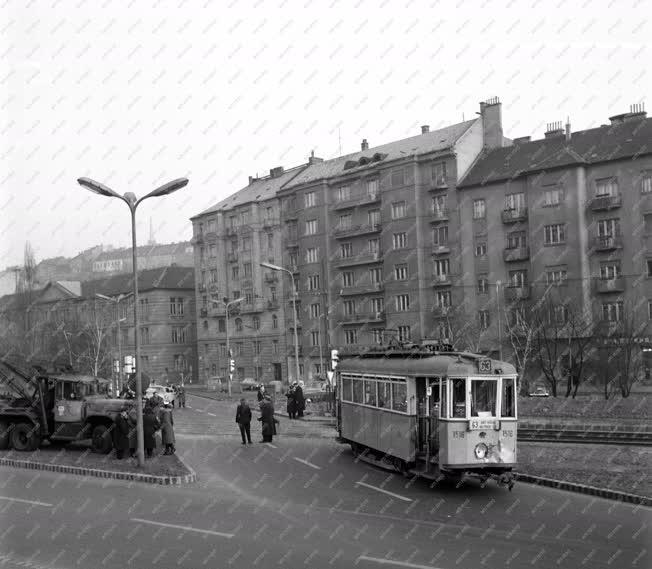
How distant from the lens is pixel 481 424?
17094 mm

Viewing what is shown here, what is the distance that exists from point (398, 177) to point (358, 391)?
46.1m

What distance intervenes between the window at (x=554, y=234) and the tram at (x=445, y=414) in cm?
4082

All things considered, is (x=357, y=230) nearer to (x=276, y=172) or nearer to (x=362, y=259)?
(x=362, y=259)

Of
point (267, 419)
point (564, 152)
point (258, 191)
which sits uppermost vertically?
point (258, 191)

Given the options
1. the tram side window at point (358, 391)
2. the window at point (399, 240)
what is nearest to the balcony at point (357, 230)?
the window at point (399, 240)

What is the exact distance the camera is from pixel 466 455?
1691cm

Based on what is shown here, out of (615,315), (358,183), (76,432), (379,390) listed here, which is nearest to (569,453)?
(379,390)

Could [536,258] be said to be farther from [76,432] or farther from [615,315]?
[76,432]

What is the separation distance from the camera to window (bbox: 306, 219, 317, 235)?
74.6 m

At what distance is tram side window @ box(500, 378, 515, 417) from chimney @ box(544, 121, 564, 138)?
4846 cm

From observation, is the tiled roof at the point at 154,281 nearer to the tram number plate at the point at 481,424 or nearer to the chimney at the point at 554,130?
the chimney at the point at 554,130

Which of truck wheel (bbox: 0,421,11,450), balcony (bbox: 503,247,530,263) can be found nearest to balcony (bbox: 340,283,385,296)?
balcony (bbox: 503,247,530,263)

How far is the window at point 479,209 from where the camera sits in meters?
63.7

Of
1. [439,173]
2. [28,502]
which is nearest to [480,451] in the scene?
[28,502]
